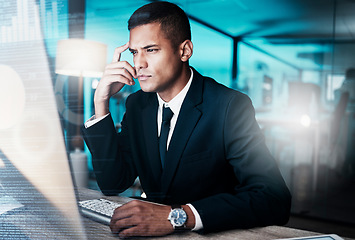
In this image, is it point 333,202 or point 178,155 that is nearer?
point 178,155

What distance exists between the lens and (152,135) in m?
0.97

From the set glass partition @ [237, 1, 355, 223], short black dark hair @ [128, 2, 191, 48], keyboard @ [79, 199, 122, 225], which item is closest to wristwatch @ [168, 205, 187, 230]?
keyboard @ [79, 199, 122, 225]

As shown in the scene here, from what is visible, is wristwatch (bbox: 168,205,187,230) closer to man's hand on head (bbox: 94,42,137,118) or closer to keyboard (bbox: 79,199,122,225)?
keyboard (bbox: 79,199,122,225)

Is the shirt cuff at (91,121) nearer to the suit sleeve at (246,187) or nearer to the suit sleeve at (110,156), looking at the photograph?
the suit sleeve at (110,156)

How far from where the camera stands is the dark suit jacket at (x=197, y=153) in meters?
0.80

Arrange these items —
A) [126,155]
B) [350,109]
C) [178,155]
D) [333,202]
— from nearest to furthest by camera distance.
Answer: [178,155], [126,155], [350,109], [333,202]

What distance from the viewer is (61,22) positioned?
1.41 ft

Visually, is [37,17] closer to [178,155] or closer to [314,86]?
[178,155]

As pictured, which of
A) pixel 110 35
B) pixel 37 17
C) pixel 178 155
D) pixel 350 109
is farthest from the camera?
pixel 350 109

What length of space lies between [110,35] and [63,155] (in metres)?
0.26

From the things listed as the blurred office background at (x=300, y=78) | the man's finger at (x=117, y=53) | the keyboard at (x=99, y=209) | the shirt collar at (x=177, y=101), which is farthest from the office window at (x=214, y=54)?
the keyboard at (x=99, y=209)

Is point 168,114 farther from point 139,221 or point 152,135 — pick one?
point 139,221

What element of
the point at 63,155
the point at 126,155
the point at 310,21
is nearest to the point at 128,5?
the point at 126,155

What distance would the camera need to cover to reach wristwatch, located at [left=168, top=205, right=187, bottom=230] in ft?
2.00
